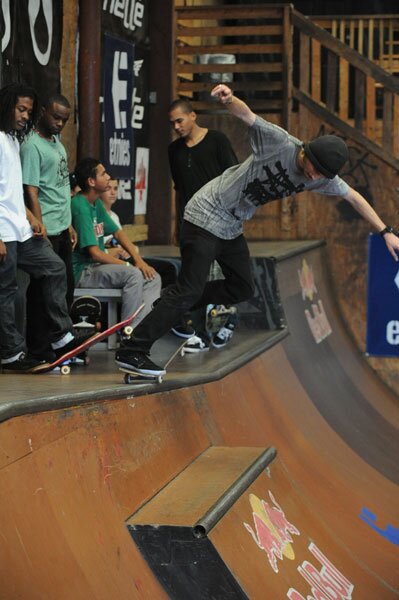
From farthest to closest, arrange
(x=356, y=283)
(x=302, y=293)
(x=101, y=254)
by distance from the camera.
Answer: (x=356, y=283) → (x=302, y=293) → (x=101, y=254)

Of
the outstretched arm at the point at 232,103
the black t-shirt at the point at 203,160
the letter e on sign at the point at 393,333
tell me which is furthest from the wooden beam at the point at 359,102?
the outstretched arm at the point at 232,103

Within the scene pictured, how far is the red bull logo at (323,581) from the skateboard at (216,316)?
268 cm

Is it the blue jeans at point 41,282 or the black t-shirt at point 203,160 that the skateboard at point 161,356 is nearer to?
the blue jeans at point 41,282

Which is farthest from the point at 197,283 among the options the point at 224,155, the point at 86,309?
the point at 224,155

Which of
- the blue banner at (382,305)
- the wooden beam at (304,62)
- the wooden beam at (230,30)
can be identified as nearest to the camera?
the blue banner at (382,305)

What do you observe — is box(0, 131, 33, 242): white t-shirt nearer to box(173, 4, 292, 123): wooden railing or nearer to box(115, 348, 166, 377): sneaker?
box(115, 348, 166, 377): sneaker

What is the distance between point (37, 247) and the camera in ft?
20.0

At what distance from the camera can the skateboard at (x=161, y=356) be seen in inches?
228

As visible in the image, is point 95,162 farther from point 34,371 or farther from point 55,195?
point 34,371

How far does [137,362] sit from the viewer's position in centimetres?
584

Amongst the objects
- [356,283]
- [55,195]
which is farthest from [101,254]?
[356,283]

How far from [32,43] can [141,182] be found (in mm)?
3884

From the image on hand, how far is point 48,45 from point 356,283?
5.36m

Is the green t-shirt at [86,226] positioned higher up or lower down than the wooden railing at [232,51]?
lower down
